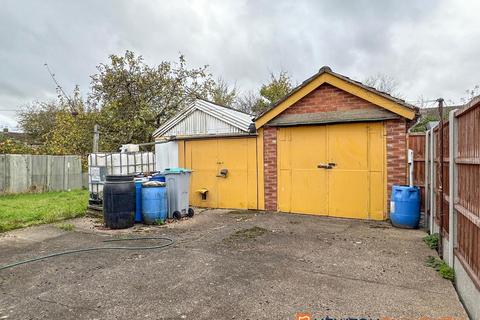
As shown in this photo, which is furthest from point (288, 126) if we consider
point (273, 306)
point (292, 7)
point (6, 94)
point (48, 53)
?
point (6, 94)

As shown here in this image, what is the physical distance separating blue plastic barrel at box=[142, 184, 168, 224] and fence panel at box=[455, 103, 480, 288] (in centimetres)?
577

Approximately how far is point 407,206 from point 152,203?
5.45 metres

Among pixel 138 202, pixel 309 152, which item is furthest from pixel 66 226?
pixel 309 152

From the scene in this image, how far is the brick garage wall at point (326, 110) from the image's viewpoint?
7.22 meters

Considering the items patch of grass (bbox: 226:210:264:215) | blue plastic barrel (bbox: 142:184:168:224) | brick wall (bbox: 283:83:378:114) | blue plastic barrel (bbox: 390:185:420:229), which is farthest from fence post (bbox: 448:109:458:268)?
blue plastic barrel (bbox: 142:184:168:224)

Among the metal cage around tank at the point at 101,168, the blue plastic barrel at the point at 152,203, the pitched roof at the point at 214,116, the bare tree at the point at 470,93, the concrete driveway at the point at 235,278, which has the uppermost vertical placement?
the bare tree at the point at 470,93

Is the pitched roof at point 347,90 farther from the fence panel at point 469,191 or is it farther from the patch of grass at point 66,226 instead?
the patch of grass at point 66,226

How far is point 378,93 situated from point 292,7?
12.7 ft

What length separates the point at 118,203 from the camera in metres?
7.01

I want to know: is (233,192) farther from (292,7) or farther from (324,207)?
(292,7)

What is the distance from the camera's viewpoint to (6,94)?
118 ft

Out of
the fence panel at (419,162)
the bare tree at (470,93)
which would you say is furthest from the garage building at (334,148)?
the bare tree at (470,93)

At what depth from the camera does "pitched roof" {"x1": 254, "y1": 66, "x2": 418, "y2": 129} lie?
712 cm

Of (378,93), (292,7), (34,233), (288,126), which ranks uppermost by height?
(292,7)
